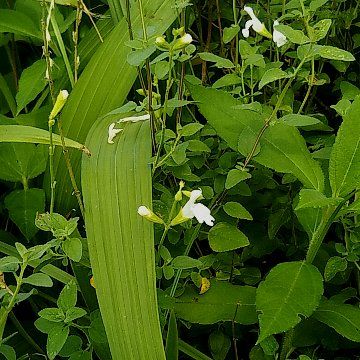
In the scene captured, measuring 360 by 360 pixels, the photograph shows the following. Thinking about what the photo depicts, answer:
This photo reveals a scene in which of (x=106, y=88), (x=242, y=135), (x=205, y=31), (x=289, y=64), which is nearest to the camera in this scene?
(x=242, y=135)

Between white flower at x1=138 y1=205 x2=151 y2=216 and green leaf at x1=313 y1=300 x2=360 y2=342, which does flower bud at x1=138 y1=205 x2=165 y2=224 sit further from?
green leaf at x1=313 y1=300 x2=360 y2=342

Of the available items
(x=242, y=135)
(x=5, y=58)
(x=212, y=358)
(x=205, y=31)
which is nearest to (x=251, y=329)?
(x=212, y=358)

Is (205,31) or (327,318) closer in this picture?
(327,318)

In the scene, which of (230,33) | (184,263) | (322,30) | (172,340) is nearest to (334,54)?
(322,30)

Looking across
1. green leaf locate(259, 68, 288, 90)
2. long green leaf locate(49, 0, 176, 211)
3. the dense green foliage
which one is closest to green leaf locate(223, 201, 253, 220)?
the dense green foliage

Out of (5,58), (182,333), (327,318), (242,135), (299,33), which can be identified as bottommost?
(182,333)

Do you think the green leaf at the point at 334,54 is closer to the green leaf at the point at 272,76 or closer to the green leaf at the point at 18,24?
the green leaf at the point at 272,76

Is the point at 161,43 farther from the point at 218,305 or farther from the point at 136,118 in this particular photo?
the point at 218,305

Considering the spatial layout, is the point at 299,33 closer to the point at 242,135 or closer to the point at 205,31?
the point at 242,135
